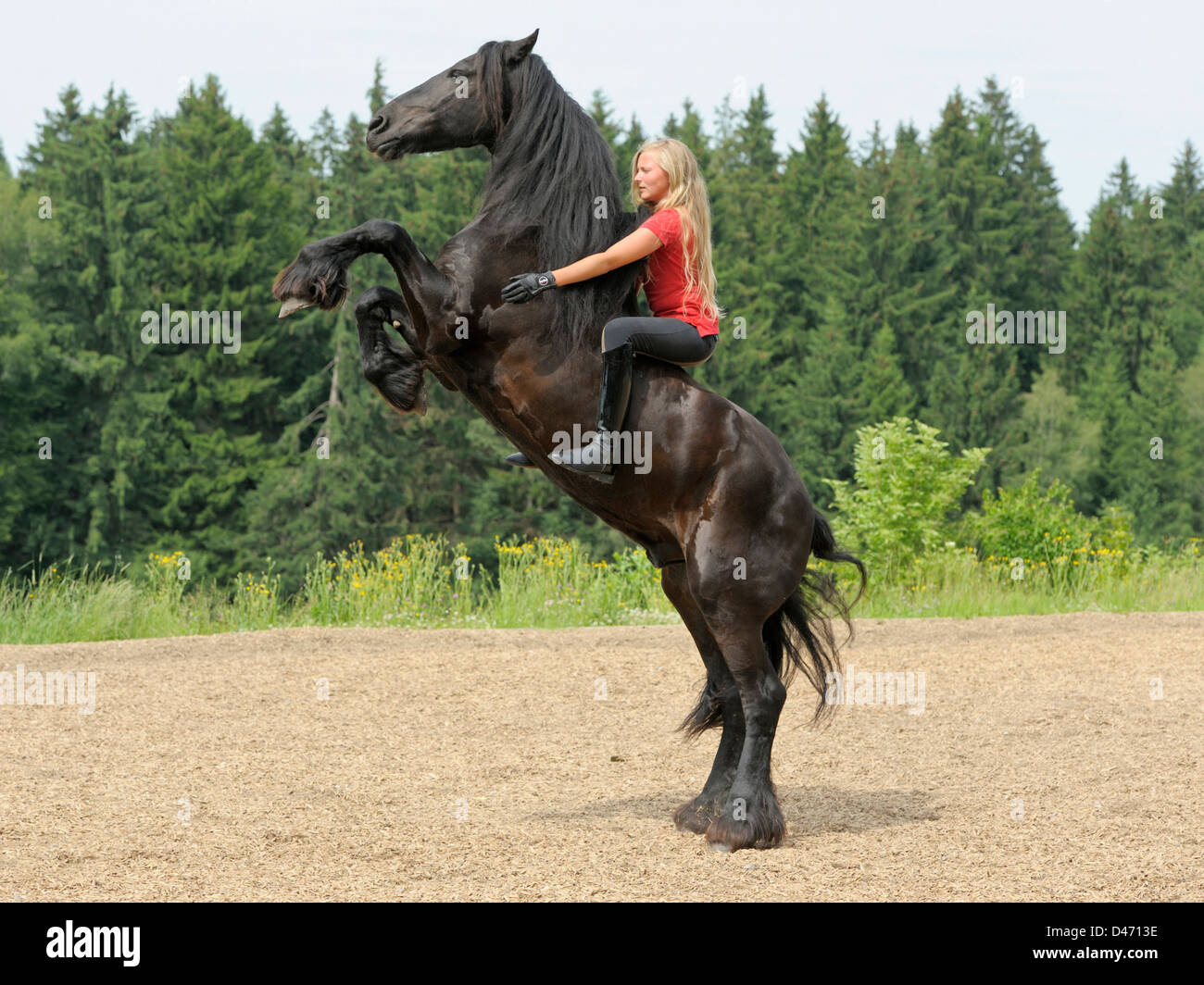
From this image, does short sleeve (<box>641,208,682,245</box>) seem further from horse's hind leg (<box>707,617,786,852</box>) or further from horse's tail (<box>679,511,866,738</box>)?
horse's hind leg (<box>707,617,786,852</box>)

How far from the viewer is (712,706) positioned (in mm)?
6133

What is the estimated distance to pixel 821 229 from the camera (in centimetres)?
4962

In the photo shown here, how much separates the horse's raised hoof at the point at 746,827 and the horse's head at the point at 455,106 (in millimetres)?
2964

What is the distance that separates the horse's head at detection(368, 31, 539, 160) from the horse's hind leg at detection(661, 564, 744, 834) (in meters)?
2.10

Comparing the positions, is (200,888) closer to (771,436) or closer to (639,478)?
(639,478)

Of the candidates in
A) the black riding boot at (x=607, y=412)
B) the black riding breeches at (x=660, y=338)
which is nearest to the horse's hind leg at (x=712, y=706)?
the black riding boot at (x=607, y=412)

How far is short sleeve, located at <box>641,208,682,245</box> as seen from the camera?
17.6 ft

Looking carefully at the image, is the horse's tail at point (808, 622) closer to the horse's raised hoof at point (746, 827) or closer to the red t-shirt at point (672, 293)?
the horse's raised hoof at point (746, 827)

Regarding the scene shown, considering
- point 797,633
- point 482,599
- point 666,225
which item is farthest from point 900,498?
point 666,225

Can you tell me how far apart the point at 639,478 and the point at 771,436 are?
0.69 metres

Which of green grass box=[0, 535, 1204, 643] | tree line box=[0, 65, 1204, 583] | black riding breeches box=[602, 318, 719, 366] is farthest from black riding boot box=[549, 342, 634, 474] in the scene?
tree line box=[0, 65, 1204, 583]

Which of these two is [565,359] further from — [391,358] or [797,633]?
[797,633]

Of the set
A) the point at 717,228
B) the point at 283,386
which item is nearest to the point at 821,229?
the point at 717,228

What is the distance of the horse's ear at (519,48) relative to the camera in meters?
5.40
